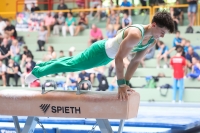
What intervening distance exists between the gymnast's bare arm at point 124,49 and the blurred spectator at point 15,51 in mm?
9131

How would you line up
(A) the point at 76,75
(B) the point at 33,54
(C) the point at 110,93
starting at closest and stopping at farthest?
(C) the point at 110,93 → (A) the point at 76,75 → (B) the point at 33,54

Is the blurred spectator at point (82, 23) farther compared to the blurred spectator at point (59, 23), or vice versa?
the blurred spectator at point (59, 23)

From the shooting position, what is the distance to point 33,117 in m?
5.23

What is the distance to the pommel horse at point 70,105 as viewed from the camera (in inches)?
187

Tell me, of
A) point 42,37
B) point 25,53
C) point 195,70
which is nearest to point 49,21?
point 42,37

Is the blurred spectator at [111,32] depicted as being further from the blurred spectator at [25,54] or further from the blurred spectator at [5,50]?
the blurred spectator at [5,50]

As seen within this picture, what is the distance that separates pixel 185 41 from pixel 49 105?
307 inches

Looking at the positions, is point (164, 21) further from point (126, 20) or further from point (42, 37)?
point (42, 37)

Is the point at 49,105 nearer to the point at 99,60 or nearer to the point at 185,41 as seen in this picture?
the point at 99,60

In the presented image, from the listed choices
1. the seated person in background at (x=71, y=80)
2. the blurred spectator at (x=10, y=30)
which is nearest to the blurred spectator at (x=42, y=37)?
the blurred spectator at (x=10, y=30)

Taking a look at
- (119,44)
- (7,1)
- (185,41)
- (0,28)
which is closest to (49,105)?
(119,44)

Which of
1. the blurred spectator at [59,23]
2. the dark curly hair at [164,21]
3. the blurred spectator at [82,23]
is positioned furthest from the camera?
the blurred spectator at [59,23]

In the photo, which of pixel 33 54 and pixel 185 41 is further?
pixel 33 54

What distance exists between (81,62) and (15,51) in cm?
876
